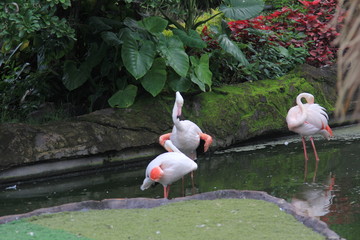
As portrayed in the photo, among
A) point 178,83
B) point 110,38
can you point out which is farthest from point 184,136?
point 110,38

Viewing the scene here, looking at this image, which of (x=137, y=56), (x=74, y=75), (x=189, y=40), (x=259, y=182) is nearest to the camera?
(x=259, y=182)

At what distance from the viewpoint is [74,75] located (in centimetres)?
784

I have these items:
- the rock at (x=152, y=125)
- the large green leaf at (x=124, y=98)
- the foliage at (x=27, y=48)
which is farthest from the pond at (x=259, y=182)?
the foliage at (x=27, y=48)

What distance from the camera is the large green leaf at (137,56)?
721 centimetres

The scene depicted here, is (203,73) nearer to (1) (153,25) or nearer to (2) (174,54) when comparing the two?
(2) (174,54)

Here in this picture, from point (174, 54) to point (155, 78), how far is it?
41cm

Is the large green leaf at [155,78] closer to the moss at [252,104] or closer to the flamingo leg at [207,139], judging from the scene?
the moss at [252,104]

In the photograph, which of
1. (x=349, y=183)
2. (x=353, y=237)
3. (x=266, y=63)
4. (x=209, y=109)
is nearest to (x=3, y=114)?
(x=209, y=109)

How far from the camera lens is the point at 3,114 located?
7.84 metres

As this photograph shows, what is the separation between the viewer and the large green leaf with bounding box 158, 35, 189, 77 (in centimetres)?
747

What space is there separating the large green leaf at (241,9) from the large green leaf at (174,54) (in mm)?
1021

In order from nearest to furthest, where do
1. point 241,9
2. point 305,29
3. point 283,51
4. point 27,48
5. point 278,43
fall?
point 241,9, point 27,48, point 283,51, point 278,43, point 305,29

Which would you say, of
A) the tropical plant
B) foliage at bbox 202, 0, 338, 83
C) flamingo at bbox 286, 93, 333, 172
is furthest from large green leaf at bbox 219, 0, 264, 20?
flamingo at bbox 286, 93, 333, 172

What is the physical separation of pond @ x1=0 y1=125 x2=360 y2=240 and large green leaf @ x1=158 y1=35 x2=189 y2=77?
119 cm
